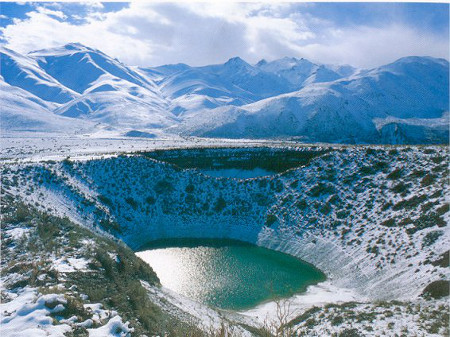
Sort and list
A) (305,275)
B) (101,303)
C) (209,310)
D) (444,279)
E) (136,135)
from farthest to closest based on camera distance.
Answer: (136,135) < (305,275) < (444,279) < (209,310) < (101,303)

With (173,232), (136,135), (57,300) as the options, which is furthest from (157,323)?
(136,135)

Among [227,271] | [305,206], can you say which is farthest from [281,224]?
[227,271]

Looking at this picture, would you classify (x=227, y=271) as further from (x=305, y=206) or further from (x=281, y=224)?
(x=305, y=206)

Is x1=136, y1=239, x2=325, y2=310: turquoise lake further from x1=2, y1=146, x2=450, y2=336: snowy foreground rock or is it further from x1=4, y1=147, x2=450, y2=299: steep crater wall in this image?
x1=4, y1=147, x2=450, y2=299: steep crater wall

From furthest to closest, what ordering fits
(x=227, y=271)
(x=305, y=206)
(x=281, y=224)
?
(x=305, y=206)
(x=281, y=224)
(x=227, y=271)

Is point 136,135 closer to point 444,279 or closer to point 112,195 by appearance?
point 112,195

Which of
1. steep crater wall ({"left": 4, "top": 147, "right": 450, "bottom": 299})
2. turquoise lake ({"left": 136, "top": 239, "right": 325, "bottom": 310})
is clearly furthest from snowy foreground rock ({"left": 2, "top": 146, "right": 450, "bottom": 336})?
turquoise lake ({"left": 136, "top": 239, "right": 325, "bottom": 310})
